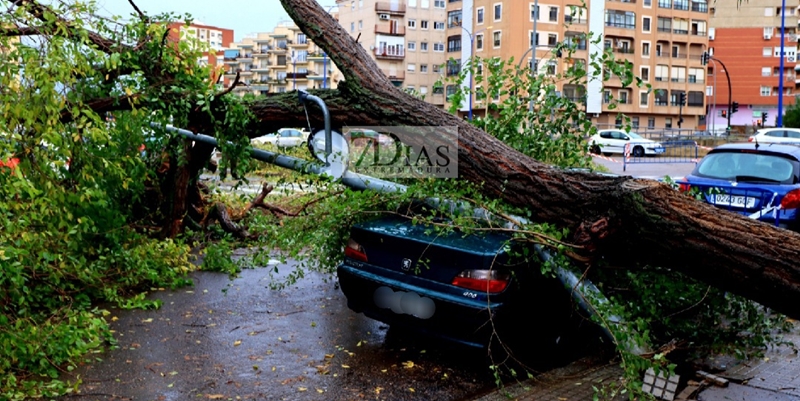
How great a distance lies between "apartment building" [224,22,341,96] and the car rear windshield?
106 metres

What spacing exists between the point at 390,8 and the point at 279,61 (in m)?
46.9

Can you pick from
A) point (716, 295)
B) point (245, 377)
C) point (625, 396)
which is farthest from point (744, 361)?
point (245, 377)

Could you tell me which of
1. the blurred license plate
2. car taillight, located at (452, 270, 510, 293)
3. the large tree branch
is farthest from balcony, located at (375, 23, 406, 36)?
car taillight, located at (452, 270, 510, 293)

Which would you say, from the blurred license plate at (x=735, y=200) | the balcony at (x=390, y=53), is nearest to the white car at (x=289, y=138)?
the blurred license plate at (x=735, y=200)

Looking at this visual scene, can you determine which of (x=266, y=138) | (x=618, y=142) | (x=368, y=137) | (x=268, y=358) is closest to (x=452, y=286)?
(x=268, y=358)

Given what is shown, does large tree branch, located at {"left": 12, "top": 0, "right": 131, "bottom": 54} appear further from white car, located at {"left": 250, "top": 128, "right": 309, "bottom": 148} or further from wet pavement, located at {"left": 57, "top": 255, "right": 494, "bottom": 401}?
wet pavement, located at {"left": 57, "top": 255, "right": 494, "bottom": 401}

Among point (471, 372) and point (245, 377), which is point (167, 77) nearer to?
point (245, 377)

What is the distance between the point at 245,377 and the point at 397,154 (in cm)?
244

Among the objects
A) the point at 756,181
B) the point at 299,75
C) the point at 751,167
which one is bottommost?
the point at 756,181

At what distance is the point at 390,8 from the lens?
306 ft

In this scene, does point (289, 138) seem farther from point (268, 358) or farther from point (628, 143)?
point (628, 143)

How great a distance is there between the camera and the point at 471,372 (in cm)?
565

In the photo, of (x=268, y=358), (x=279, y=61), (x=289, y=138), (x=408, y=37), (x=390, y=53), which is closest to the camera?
(x=268, y=358)

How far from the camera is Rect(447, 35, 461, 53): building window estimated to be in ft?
269
